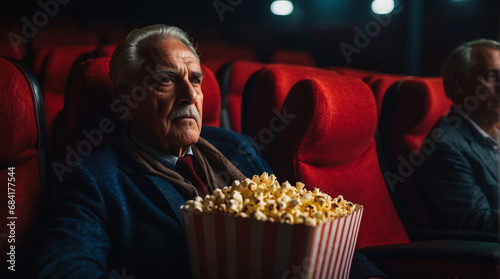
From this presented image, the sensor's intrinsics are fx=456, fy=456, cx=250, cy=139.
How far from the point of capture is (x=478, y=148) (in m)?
1.82

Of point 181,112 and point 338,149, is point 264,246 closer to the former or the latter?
point 181,112

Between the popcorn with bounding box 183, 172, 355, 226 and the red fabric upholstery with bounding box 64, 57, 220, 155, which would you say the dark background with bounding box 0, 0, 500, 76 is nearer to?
the red fabric upholstery with bounding box 64, 57, 220, 155

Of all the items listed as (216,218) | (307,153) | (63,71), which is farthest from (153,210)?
(63,71)

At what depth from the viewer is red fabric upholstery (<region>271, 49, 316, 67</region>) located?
18.1 ft

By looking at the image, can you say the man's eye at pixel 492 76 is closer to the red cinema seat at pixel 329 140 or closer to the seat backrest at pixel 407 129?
the seat backrest at pixel 407 129

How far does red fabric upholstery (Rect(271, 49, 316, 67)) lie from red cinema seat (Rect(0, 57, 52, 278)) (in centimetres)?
447

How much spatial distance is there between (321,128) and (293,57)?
4379mm

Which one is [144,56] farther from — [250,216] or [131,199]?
[250,216]

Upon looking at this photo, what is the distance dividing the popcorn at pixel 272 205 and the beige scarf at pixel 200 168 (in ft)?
0.88

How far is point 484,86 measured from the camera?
73.1 inches

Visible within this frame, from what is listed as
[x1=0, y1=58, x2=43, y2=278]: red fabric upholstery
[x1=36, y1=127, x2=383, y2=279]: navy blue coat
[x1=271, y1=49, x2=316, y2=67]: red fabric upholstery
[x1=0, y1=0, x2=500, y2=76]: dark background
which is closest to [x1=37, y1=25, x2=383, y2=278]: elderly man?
[x1=36, y1=127, x2=383, y2=279]: navy blue coat

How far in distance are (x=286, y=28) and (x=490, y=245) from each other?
18.9 ft

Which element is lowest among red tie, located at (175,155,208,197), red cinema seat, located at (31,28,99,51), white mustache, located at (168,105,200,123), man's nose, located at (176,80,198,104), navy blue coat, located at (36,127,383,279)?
red cinema seat, located at (31,28,99,51)

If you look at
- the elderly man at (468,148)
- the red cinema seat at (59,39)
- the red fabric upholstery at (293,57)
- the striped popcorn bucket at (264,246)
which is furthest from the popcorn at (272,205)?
the red fabric upholstery at (293,57)
